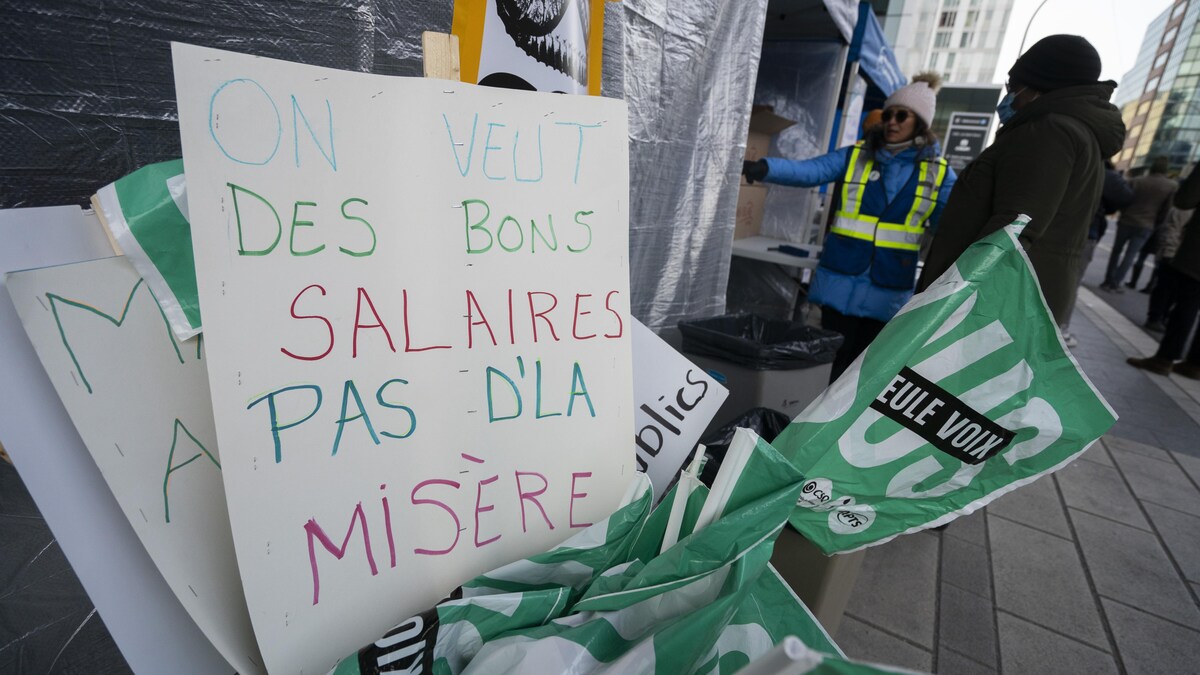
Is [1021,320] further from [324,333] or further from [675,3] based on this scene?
[675,3]

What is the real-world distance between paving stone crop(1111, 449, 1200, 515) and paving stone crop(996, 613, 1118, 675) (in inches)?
58.1

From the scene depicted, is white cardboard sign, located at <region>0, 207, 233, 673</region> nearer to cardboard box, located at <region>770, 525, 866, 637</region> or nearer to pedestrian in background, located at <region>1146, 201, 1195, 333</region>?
cardboard box, located at <region>770, 525, 866, 637</region>

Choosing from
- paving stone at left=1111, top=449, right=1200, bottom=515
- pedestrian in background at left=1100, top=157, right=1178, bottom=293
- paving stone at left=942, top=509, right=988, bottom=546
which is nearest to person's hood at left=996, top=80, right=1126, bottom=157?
paving stone at left=942, top=509, right=988, bottom=546

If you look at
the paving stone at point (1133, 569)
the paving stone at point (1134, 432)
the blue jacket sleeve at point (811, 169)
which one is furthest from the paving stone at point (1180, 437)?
the blue jacket sleeve at point (811, 169)

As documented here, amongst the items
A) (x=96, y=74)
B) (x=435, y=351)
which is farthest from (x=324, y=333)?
(x=96, y=74)

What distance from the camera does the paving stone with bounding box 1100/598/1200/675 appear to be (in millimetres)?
1759

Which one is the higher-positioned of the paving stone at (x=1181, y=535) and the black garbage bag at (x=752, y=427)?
the black garbage bag at (x=752, y=427)

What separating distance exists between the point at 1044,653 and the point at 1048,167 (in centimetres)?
156

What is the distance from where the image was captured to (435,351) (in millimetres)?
772

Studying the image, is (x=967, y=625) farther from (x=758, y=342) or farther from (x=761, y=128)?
(x=761, y=128)

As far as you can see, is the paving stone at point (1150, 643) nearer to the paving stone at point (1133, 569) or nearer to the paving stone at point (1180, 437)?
the paving stone at point (1133, 569)

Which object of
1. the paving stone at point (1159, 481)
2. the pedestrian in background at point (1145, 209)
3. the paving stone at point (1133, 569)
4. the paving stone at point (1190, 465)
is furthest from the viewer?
the pedestrian in background at point (1145, 209)

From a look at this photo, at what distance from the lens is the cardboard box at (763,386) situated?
6.40ft

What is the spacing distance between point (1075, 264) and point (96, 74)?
115 inches
